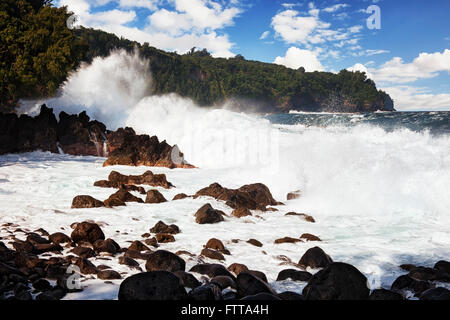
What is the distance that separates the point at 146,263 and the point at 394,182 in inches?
397

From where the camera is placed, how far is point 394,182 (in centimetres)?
1216

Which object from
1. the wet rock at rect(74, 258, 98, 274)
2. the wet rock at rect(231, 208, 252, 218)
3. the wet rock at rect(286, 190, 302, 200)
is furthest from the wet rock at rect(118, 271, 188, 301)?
the wet rock at rect(286, 190, 302, 200)

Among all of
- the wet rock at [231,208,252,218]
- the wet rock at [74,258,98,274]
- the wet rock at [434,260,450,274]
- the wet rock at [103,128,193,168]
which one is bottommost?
the wet rock at [434,260,450,274]

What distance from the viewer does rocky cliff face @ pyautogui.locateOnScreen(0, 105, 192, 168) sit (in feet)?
57.3

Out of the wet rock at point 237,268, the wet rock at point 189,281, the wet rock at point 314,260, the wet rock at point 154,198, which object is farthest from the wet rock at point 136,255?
the wet rock at point 154,198

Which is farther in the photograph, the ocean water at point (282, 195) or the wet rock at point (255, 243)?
the wet rock at point (255, 243)

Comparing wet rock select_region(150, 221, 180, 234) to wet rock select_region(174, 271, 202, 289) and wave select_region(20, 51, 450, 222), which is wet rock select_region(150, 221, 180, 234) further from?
wave select_region(20, 51, 450, 222)

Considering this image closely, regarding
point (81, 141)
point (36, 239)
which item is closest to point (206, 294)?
point (36, 239)

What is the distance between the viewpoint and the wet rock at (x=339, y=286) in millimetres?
3777

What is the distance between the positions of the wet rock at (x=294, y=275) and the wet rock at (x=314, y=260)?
0.71m

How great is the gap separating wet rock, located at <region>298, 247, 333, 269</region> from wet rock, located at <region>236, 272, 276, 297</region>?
6.62 ft

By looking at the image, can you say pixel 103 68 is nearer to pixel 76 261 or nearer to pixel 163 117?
pixel 163 117

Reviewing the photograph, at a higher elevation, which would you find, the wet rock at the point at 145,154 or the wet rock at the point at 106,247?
the wet rock at the point at 145,154

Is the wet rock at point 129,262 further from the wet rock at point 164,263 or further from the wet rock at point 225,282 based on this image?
the wet rock at point 225,282
